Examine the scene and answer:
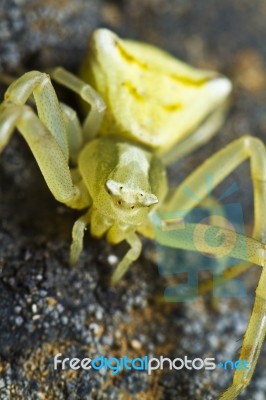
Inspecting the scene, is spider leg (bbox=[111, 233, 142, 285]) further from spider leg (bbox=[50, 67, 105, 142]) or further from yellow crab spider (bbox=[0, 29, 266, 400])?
spider leg (bbox=[50, 67, 105, 142])

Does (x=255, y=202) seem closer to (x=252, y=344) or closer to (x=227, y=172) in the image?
(x=227, y=172)

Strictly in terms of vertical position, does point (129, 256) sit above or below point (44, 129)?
below

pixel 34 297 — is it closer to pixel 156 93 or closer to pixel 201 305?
pixel 201 305

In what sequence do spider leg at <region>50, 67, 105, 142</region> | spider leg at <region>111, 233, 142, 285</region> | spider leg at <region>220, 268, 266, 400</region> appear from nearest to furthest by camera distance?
spider leg at <region>220, 268, 266, 400</region>, spider leg at <region>111, 233, 142, 285</region>, spider leg at <region>50, 67, 105, 142</region>

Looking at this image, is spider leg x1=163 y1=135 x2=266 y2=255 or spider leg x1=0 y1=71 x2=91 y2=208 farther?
spider leg x1=163 y1=135 x2=266 y2=255
